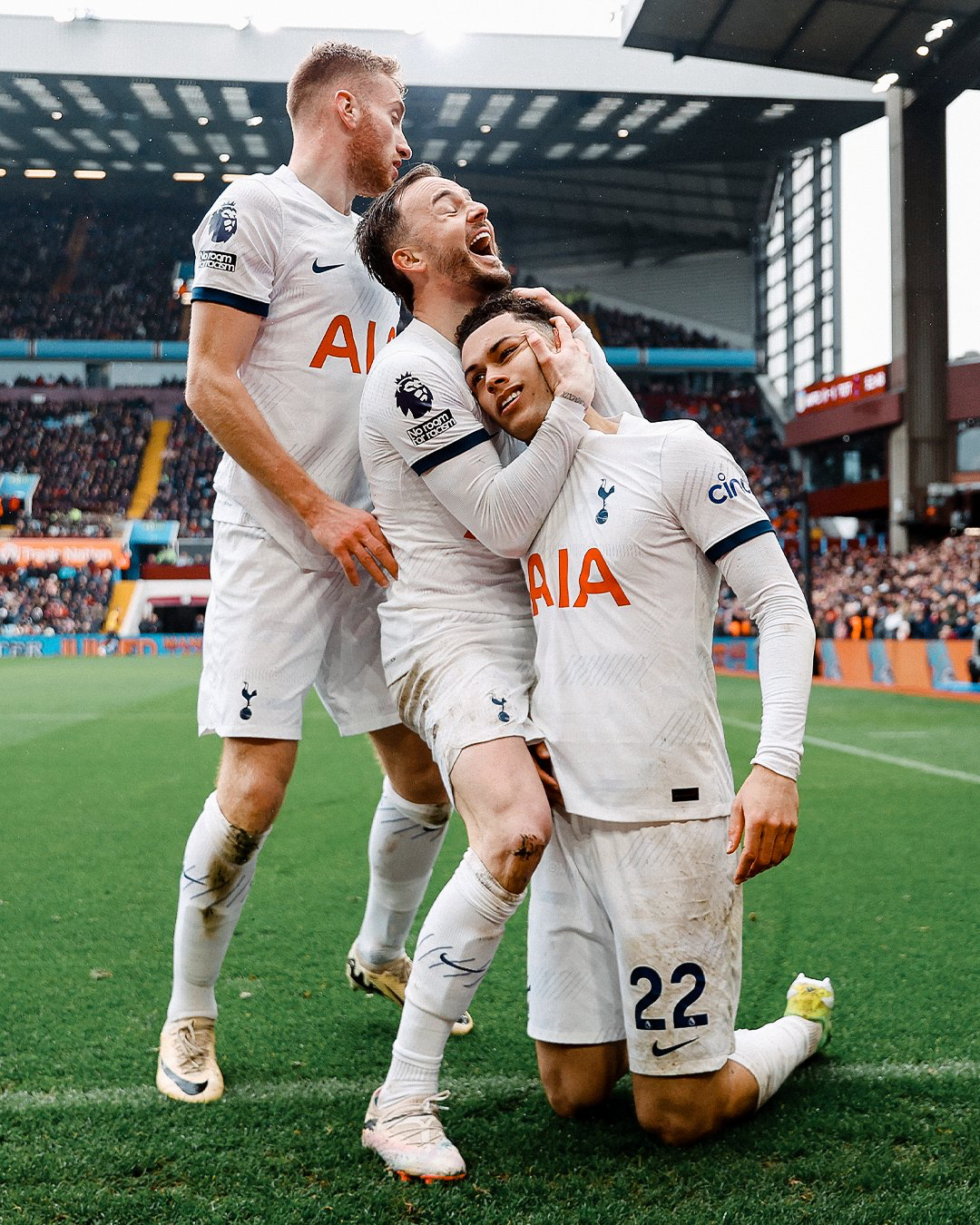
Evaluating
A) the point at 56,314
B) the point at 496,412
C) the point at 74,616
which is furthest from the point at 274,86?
the point at 496,412

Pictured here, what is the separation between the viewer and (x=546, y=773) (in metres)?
2.43

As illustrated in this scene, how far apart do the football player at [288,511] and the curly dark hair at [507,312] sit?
45cm

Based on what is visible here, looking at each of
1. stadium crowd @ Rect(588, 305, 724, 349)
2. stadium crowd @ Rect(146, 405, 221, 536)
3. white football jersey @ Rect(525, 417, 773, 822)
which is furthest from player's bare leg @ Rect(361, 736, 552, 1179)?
stadium crowd @ Rect(588, 305, 724, 349)

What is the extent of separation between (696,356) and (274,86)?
20266 millimetres

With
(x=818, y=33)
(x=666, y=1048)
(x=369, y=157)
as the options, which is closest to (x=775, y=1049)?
(x=666, y=1048)

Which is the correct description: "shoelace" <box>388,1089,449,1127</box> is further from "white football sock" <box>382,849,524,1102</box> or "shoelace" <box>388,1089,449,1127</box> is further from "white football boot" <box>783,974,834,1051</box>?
"white football boot" <box>783,974,834,1051</box>

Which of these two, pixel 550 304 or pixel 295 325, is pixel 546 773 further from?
pixel 295 325

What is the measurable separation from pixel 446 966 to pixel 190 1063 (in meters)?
0.82

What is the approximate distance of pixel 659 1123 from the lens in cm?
236

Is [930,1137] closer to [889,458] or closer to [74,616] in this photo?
[889,458]

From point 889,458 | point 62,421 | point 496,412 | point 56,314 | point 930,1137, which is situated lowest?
point 930,1137

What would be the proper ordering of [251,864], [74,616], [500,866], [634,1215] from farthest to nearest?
[74,616]
[251,864]
[500,866]
[634,1215]

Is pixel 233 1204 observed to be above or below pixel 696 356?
below

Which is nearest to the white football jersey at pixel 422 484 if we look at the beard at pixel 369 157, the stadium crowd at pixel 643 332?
the beard at pixel 369 157
